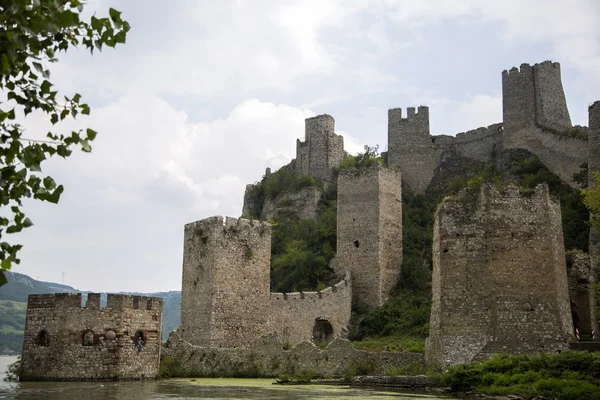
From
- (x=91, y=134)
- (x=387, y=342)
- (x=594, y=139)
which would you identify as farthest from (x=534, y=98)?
(x=91, y=134)

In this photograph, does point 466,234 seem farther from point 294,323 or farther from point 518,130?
point 518,130

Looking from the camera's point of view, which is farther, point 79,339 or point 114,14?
point 79,339

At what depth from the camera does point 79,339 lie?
19922mm

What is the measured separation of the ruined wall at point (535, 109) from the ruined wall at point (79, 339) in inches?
1168

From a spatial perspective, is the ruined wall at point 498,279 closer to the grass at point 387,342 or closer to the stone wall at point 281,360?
the stone wall at point 281,360

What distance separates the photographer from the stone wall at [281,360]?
70.5 ft

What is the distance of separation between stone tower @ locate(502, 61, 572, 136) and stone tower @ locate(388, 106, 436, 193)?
238 inches

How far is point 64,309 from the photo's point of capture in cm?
2019

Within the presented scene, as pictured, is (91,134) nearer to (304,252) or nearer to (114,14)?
(114,14)

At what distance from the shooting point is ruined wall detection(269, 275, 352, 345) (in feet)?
102

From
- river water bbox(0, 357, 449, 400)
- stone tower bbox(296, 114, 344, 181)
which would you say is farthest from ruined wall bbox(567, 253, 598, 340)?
stone tower bbox(296, 114, 344, 181)

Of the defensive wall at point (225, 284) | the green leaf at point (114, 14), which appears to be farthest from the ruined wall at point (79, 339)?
the green leaf at point (114, 14)

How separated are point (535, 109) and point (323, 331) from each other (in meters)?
21.1

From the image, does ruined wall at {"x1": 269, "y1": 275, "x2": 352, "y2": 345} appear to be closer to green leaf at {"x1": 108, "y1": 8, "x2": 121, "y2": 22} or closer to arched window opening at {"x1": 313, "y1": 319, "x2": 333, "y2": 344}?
arched window opening at {"x1": 313, "y1": 319, "x2": 333, "y2": 344}
